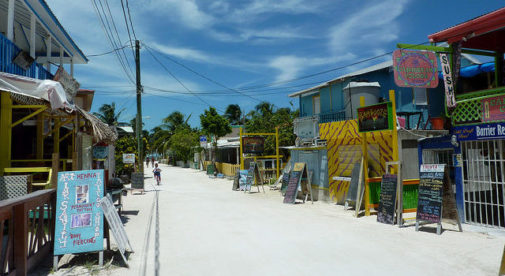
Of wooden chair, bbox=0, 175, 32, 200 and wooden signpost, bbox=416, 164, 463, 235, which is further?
wooden signpost, bbox=416, 164, 463, 235


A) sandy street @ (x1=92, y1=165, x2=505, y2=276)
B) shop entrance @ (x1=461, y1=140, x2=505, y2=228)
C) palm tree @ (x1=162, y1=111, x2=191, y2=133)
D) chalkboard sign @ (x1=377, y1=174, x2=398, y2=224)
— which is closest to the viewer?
sandy street @ (x1=92, y1=165, x2=505, y2=276)

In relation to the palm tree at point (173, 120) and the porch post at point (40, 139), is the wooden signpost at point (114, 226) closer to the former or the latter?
the porch post at point (40, 139)

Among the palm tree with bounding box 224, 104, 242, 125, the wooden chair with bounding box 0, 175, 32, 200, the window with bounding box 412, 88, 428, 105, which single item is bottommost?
the wooden chair with bounding box 0, 175, 32, 200

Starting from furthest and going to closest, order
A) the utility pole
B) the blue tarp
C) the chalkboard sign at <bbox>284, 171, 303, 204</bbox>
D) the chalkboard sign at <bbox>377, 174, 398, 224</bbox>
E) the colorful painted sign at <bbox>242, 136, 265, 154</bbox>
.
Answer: the colorful painted sign at <bbox>242, 136, 265, 154</bbox>, the utility pole, the chalkboard sign at <bbox>284, 171, 303, 204</bbox>, the blue tarp, the chalkboard sign at <bbox>377, 174, 398, 224</bbox>

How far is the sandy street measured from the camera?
18.0 ft

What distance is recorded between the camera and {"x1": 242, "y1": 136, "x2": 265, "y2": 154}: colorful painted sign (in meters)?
21.9

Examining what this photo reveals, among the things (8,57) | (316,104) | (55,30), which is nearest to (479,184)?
(8,57)

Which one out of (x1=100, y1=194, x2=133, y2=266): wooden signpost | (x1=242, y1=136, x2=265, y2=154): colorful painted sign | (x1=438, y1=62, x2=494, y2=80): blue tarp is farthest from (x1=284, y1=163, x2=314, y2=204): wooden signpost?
(x1=100, y1=194, x2=133, y2=266): wooden signpost

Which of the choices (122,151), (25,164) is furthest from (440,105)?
(122,151)

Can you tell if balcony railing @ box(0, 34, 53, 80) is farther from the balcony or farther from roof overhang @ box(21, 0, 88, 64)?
the balcony

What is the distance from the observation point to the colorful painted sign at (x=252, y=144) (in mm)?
21906

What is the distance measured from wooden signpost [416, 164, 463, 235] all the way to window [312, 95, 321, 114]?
15231 mm

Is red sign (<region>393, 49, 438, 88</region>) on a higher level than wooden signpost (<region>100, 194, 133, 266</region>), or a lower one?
higher

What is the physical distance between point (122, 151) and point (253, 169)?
1591 centimetres
